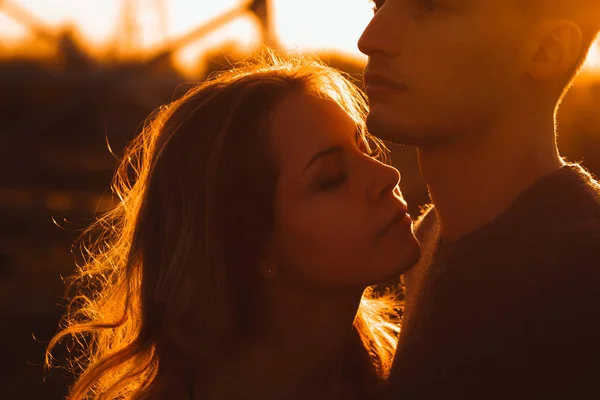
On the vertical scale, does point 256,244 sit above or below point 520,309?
below

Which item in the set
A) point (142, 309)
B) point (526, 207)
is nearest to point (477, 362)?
point (526, 207)

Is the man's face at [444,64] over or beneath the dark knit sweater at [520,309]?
over

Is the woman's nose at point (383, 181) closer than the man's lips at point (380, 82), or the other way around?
the man's lips at point (380, 82)

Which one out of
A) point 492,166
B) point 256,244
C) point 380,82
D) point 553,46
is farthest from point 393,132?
point 256,244

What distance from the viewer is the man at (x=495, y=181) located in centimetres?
166

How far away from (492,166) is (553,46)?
0.82 ft

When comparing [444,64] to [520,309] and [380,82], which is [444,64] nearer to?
[380,82]

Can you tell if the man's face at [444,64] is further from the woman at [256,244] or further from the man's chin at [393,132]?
the woman at [256,244]

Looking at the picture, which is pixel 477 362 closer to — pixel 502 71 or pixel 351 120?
pixel 502 71

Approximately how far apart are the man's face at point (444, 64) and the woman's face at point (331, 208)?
0.87 ft

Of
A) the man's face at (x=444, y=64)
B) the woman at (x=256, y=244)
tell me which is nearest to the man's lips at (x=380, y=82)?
the man's face at (x=444, y=64)

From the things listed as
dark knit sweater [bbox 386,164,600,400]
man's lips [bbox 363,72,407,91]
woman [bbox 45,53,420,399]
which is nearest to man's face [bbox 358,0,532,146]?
man's lips [bbox 363,72,407,91]

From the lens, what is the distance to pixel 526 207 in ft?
5.86

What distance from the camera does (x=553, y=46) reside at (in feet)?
5.91
